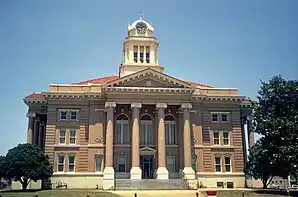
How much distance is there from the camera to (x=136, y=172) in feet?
148

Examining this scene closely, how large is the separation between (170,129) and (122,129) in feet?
21.4

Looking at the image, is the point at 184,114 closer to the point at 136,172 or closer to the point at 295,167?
the point at 136,172

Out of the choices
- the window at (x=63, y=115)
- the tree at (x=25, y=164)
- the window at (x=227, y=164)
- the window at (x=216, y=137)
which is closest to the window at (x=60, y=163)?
the tree at (x=25, y=164)

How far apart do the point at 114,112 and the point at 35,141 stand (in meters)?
12.6

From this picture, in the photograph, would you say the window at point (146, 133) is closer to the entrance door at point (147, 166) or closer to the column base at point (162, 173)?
the entrance door at point (147, 166)

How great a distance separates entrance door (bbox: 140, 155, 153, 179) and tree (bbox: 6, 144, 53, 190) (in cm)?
1239

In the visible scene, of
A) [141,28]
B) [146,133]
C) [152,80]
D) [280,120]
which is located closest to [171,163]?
[146,133]

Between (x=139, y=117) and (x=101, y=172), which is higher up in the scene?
(x=139, y=117)

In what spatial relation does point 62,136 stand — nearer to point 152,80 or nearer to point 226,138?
point 152,80

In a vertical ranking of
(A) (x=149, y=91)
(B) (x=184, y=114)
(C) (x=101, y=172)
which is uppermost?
(A) (x=149, y=91)

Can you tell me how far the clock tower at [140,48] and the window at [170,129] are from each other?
362 inches

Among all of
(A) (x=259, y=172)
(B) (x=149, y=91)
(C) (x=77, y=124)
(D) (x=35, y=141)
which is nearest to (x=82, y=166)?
(C) (x=77, y=124)

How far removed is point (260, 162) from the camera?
135 feet

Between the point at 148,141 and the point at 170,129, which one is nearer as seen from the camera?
the point at 148,141
